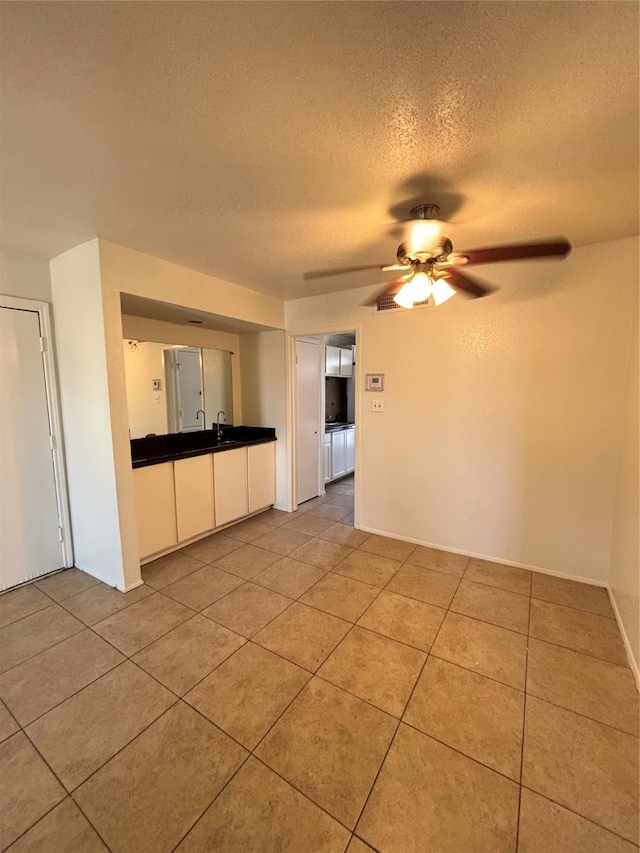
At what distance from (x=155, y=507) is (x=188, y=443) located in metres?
0.99

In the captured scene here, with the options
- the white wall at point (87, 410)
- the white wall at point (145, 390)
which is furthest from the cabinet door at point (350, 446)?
the white wall at point (87, 410)

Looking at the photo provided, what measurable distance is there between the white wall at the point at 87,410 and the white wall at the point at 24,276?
0.21 ft

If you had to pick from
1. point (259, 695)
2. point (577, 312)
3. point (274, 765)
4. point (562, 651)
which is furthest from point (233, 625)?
point (577, 312)

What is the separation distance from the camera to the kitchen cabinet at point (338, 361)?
199 inches

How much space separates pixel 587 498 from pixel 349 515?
220 centimetres

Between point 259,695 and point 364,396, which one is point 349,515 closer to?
point 364,396

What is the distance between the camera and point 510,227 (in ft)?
6.62

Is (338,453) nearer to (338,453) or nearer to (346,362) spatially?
(338,453)

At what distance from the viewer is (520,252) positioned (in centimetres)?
157

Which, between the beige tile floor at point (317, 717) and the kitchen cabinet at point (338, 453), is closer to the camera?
the beige tile floor at point (317, 717)

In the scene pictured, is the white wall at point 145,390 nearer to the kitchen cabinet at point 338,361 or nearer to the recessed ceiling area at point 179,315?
the recessed ceiling area at point 179,315

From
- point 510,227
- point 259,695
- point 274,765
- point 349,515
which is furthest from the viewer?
point 349,515

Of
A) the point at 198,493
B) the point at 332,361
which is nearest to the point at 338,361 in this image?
the point at 332,361

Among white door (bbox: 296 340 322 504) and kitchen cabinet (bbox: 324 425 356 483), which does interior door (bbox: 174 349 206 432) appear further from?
kitchen cabinet (bbox: 324 425 356 483)
